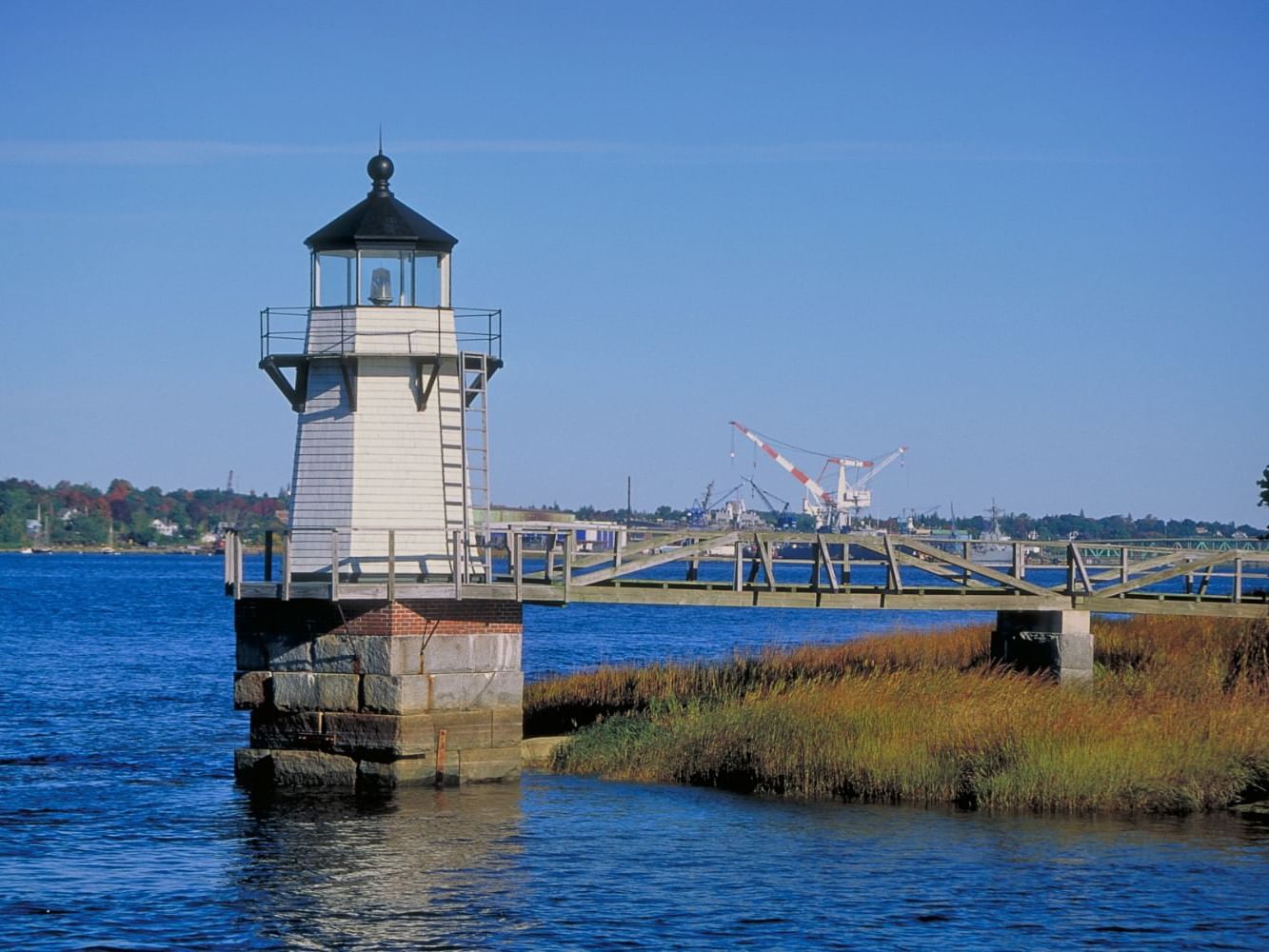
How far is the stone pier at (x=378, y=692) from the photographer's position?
2755cm

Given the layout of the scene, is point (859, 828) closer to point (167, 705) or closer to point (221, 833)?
point (221, 833)

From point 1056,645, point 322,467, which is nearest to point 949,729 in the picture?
point 1056,645

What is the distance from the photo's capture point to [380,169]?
30.5 m

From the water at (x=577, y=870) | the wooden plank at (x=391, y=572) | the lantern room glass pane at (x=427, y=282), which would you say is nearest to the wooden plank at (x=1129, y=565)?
the water at (x=577, y=870)

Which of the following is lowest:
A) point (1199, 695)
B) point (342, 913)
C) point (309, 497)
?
point (342, 913)

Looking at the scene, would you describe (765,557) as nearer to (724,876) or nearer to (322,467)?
(322,467)

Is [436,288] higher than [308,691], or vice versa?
[436,288]

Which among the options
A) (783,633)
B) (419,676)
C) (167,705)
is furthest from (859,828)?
(783,633)

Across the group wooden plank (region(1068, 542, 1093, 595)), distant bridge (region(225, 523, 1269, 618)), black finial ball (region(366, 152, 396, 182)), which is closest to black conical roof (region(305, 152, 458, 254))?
black finial ball (region(366, 152, 396, 182))

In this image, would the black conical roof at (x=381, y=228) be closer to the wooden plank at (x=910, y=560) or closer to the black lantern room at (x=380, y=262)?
the black lantern room at (x=380, y=262)

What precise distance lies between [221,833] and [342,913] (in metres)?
5.07

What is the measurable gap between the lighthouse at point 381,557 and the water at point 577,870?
103cm

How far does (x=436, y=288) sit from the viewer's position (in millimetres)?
30078

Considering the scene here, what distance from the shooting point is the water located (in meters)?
19.6
